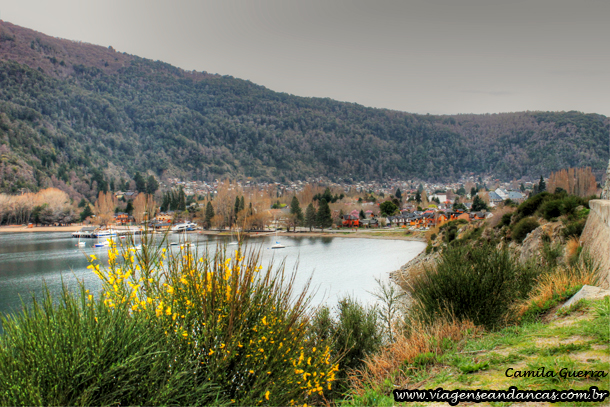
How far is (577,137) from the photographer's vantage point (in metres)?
130

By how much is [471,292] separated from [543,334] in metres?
1.96

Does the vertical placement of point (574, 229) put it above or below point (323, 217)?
above

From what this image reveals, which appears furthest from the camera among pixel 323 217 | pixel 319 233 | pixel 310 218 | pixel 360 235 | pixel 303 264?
pixel 310 218

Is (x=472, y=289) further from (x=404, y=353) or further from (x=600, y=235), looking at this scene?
(x=600, y=235)

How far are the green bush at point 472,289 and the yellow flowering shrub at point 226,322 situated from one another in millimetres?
3083

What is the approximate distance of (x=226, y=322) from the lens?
13.9 feet

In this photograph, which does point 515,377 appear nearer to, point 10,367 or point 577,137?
point 10,367

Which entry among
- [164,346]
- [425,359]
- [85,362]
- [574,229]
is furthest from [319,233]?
[85,362]

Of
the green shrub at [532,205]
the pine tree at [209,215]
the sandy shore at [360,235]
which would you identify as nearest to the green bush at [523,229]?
the green shrub at [532,205]

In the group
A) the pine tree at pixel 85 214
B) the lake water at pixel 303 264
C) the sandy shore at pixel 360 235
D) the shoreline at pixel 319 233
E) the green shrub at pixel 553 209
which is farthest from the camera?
the pine tree at pixel 85 214

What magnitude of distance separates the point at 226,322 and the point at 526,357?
3.14 metres

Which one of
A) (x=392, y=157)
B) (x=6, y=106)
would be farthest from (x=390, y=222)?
(x=6, y=106)

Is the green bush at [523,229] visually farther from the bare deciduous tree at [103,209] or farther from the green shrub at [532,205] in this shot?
the bare deciduous tree at [103,209]

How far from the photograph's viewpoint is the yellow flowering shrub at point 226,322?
13.3ft
